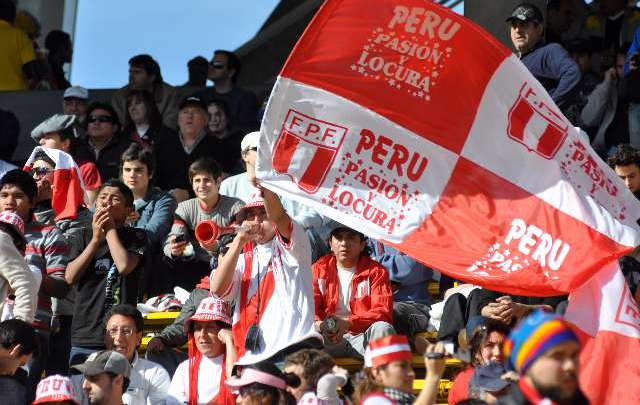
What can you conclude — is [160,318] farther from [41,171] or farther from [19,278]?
[19,278]

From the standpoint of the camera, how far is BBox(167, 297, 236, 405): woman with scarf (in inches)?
366

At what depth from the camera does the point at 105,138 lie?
13578mm

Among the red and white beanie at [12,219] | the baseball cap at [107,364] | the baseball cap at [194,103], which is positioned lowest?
the baseball cap at [107,364]

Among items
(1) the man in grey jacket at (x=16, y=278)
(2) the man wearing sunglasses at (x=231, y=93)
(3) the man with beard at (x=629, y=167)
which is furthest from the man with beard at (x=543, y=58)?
(1) the man in grey jacket at (x=16, y=278)

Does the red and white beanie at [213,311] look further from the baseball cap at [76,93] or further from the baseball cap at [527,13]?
the baseball cap at [76,93]

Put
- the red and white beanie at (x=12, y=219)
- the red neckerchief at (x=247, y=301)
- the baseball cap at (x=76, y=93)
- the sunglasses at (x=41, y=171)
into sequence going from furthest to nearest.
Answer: the baseball cap at (x=76, y=93) < the sunglasses at (x=41, y=171) < the red and white beanie at (x=12, y=219) < the red neckerchief at (x=247, y=301)

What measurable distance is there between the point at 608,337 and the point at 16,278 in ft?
11.4

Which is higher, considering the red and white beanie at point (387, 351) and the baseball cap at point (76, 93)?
the baseball cap at point (76, 93)

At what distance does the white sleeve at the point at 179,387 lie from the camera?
9336mm

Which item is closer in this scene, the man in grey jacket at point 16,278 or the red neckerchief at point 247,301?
the red neckerchief at point 247,301

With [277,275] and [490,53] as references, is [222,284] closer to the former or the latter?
[277,275]

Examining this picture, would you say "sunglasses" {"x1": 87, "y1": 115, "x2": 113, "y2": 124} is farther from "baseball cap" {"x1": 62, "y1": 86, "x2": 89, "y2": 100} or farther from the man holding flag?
the man holding flag

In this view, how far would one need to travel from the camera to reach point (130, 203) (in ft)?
34.9

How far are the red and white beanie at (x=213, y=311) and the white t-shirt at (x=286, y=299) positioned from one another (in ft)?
A: 2.44
